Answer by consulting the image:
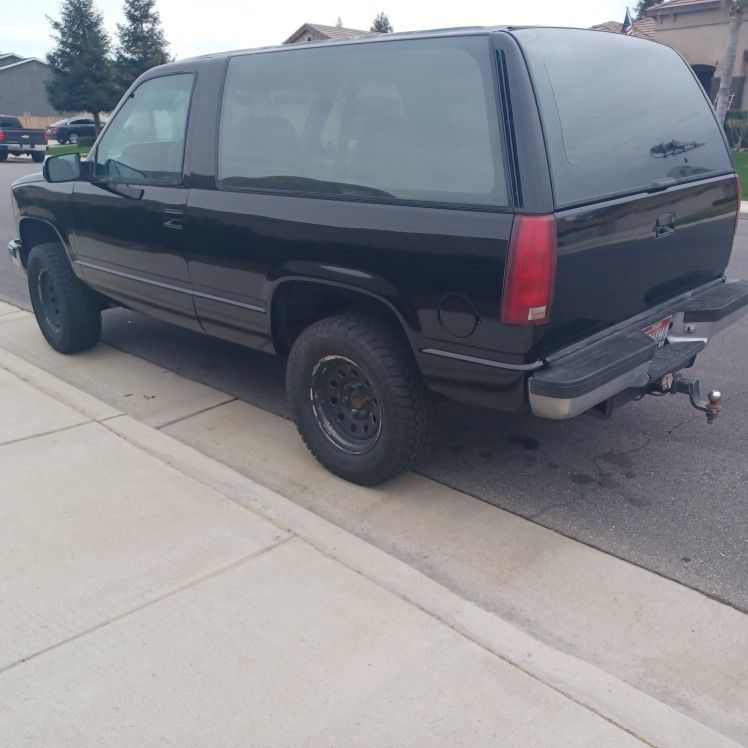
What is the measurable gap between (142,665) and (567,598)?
1521 mm

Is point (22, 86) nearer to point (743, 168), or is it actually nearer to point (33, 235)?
point (743, 168)

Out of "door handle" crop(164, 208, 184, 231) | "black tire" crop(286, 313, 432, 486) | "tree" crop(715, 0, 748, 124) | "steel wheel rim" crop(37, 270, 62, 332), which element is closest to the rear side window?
"black tire" crop(286, 313, 432, 486)

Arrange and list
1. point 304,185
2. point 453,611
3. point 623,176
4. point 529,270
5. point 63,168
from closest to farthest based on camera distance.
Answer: point 453,611, point 529,270, point 623,176, point 304,185, point 63,168

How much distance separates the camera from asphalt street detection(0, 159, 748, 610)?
3334mm

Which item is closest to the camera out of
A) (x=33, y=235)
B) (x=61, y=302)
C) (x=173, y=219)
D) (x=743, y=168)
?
(x=173, y=219)

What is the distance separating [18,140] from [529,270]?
2850 cm

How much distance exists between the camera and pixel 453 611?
2877 millimetres

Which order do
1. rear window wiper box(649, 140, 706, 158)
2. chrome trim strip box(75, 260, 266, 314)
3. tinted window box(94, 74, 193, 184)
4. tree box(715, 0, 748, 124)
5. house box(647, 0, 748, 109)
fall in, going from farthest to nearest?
1. house box(647, 0, 748, 109)
2. tree box(715, 0, 748, 124)
3. tinted window box(94, 74, 193, 184)
4. chrome trim strip box(75, 260, 266, 314)
5. rear window wiper box(649, 140, 706, 158)

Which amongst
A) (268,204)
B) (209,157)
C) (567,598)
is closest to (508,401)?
(567,598)

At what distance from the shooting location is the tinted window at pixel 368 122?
317 cm

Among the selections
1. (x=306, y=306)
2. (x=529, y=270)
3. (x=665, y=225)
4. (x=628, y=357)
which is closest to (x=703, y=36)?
(x=665, y=225)

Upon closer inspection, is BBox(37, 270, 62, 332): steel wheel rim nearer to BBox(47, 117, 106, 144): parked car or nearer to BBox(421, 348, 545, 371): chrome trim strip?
Result: BBox(421, 348, 545, 371): chrome trim strip

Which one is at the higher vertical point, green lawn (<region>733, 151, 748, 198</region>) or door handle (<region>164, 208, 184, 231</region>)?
door handle (<region>164, 208, 184, 231</region>)

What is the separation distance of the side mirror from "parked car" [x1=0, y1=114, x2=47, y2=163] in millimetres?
24927
